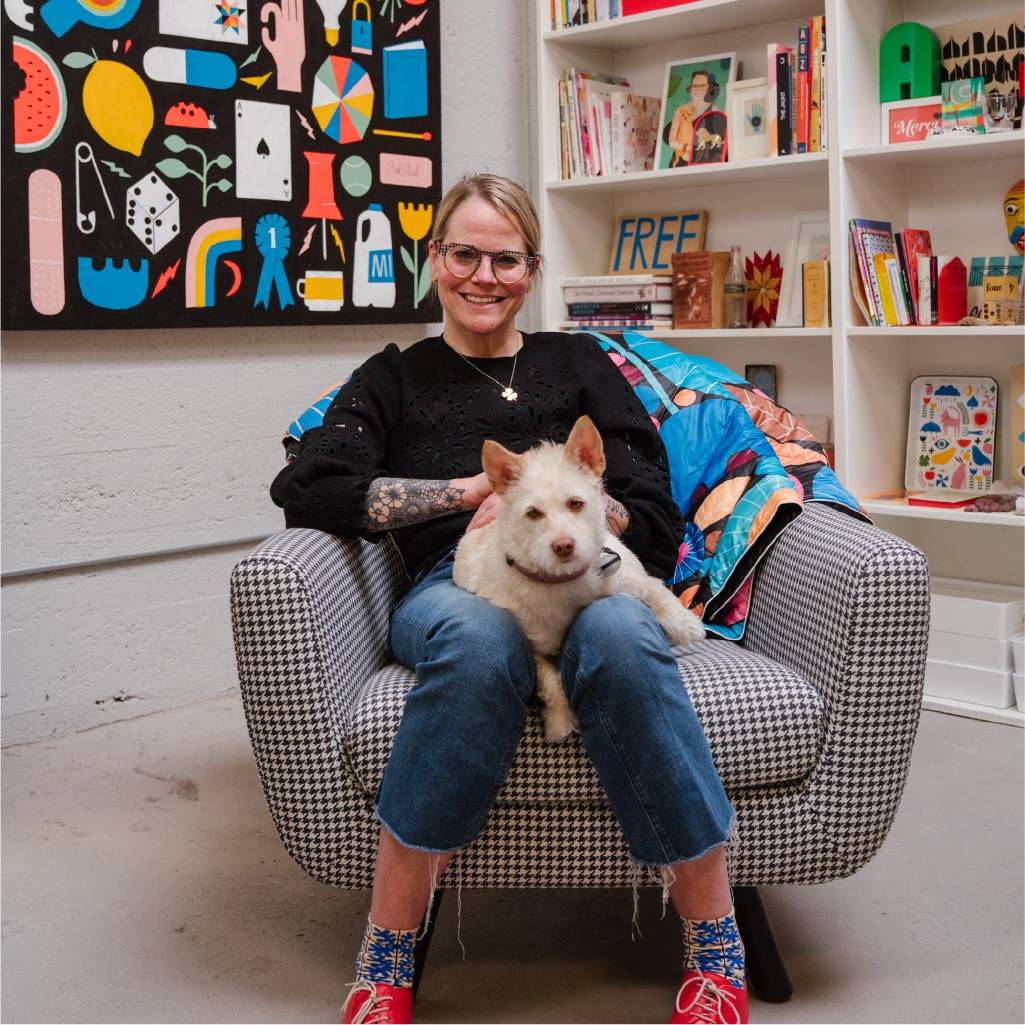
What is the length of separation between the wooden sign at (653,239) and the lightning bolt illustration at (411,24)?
901 millimetres

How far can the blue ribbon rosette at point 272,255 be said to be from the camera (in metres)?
3.31

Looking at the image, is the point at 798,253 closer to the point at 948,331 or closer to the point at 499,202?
the point at 948,331

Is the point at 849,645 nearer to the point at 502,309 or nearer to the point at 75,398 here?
the point at 502,309

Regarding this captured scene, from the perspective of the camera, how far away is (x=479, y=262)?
2.13 meters

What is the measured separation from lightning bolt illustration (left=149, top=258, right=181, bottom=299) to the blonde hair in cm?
119

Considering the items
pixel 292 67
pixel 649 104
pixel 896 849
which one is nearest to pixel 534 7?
pixel 649 104

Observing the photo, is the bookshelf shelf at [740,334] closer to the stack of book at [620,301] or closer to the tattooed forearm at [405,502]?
the stack of book at [620,301]

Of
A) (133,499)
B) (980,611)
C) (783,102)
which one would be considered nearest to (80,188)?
(133,499)

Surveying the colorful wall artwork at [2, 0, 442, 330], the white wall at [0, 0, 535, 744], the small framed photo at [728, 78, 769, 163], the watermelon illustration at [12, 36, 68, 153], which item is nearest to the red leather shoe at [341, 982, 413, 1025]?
the white wall at [0, 0, 535, 744]

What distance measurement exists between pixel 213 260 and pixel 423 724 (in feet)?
6.30

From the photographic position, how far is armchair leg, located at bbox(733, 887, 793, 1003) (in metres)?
1.85

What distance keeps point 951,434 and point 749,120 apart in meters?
1.04

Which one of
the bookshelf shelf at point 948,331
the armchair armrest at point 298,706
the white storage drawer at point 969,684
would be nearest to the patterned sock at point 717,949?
the armchair armrest at point 298,706

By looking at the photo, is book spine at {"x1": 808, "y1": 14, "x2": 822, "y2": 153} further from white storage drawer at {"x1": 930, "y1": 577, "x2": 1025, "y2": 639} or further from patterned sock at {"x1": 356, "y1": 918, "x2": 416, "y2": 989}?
patterned sock at {"x1": 356, "y1": 918, "x2": 416, "y2": 989}
